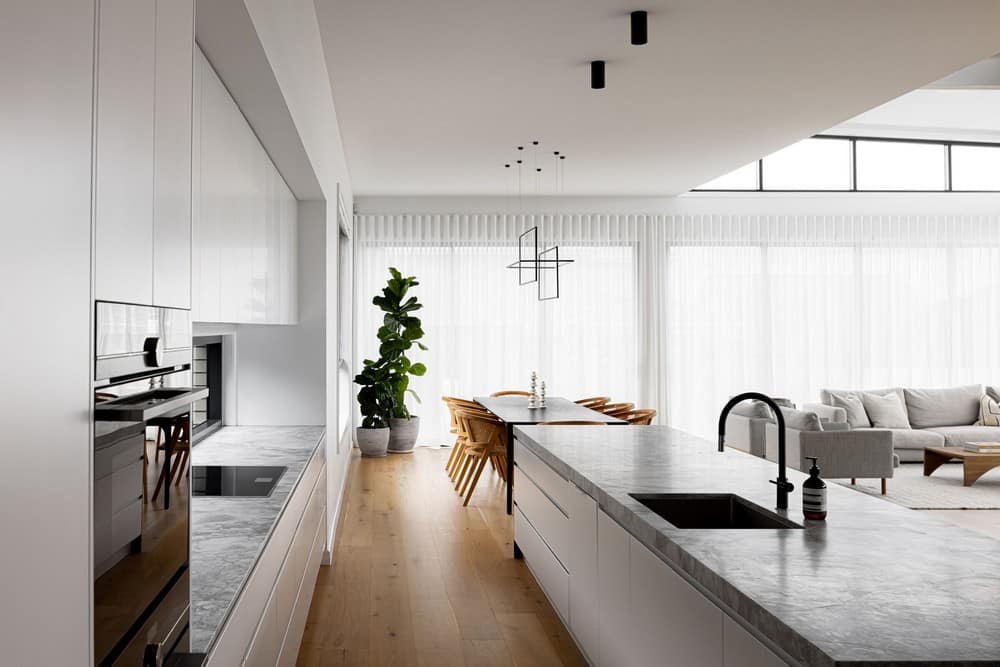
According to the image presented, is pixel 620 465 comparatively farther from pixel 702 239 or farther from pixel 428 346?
pixel 702 239

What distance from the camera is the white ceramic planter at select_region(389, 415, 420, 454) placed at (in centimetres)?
880

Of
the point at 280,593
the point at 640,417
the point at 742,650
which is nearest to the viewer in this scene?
the point at 742,650

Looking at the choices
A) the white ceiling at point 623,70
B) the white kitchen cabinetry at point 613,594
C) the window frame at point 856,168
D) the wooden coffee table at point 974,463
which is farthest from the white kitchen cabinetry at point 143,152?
the window frame at point 856,168

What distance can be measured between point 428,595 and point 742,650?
276cm

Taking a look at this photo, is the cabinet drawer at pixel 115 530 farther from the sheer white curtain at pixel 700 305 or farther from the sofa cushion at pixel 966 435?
the sofa cushion at pixel 966 435

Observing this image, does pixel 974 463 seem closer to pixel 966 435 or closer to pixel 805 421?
pixel 966 435

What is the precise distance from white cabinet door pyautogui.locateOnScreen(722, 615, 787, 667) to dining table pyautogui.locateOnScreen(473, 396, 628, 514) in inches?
132

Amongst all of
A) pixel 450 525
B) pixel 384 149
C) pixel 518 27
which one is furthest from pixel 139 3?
pixel 384 149

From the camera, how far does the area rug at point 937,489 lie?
6309 mm

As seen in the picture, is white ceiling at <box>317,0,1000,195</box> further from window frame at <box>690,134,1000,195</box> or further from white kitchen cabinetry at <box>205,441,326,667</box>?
window frame at <box>690,134,1000,195</box>

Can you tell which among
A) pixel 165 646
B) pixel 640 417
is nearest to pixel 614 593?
pixel 165 646

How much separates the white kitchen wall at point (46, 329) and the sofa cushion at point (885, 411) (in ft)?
28.6

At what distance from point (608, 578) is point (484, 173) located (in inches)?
231

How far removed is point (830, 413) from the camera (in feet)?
25.0
